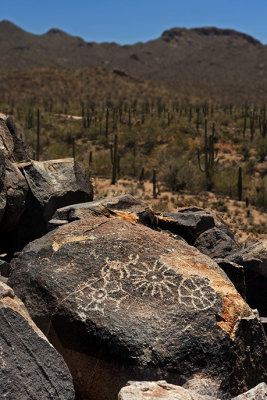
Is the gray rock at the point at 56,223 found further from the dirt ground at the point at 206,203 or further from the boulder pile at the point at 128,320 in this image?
the dirt ground at the point at 206,203

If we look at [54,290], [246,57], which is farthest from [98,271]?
[246,57]

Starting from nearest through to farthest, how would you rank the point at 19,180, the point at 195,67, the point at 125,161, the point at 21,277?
the point at 21,277 → the point at 19,180 → the point at 125,161 → the point at 195,67

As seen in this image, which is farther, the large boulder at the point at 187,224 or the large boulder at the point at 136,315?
the large boulder at the point at 187,224

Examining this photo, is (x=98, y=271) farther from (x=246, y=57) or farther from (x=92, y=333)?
(x=246, y=57)

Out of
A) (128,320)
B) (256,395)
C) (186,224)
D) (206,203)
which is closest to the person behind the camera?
(256,395)

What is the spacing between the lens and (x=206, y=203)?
57.8ft

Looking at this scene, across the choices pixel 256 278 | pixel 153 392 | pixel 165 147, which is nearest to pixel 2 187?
pixel 256 278

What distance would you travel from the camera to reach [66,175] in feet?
28.0

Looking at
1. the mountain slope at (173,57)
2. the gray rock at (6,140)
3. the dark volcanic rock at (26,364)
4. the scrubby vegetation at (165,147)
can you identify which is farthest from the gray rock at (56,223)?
the mountain slope at (173,57)

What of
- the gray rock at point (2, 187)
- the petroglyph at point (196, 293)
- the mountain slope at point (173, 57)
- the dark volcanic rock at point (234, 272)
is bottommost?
the dark volcanic rock at point (234, 272)

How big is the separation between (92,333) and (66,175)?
4.85 metres

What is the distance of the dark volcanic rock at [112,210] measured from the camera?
6.75 m

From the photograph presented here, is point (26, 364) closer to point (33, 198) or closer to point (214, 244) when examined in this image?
point (33, 198)

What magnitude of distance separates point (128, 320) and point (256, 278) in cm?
320
